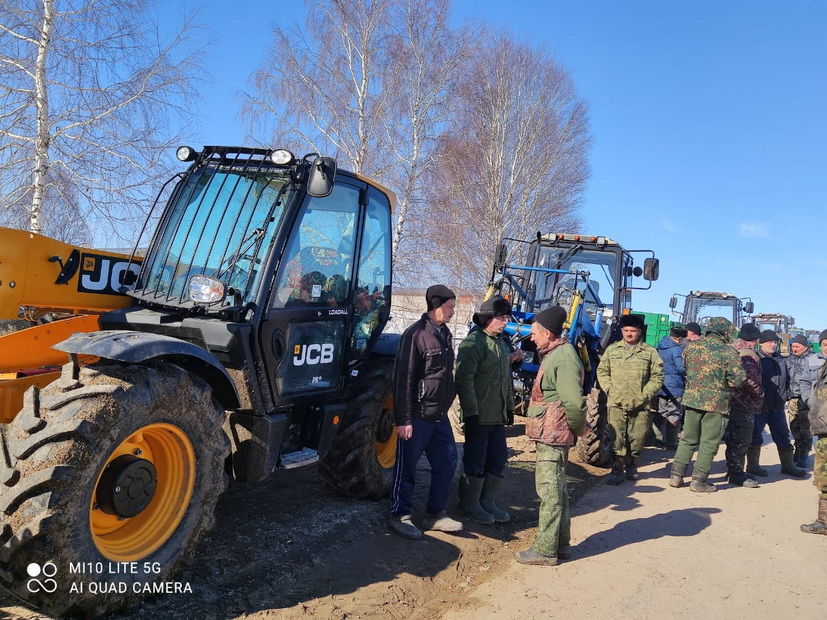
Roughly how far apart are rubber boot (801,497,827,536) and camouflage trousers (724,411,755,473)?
1.52m

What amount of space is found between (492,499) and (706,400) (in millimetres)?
2946

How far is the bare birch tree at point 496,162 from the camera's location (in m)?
18.4

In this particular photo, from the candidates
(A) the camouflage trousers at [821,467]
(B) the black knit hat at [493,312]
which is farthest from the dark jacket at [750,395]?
(B) the black knit hat at [493,312]

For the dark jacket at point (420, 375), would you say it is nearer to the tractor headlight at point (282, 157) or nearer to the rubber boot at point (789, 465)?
the tractor headlight at point (282, 157)

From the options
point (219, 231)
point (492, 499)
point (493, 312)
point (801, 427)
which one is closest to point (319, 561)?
point (492, 499)

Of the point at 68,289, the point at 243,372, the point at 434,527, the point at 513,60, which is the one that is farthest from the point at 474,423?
the point at 513,60

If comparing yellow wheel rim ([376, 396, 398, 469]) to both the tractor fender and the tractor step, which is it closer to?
the tractor step

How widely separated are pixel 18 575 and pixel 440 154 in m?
14.8

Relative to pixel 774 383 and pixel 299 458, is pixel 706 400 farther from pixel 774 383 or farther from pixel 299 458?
pixel 299 458

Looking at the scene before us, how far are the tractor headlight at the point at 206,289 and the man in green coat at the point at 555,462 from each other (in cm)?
234

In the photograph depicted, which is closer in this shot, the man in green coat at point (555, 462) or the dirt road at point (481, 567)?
the dirt road at point (481, 567)

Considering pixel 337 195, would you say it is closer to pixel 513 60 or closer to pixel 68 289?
pixel 68 289

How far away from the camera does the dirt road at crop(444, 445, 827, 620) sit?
3697 mm

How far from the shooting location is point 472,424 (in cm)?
503
